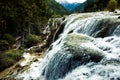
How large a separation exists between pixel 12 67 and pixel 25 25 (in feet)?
84.3

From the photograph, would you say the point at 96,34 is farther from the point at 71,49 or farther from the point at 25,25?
the point at 25,25

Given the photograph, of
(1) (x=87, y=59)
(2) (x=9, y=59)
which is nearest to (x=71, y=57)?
(1) (x=87, y=59)

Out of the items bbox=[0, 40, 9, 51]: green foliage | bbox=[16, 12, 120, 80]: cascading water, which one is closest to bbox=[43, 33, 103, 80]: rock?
bbox=[16, 12, 120, 80]: cascading water

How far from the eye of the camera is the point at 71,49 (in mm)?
18688

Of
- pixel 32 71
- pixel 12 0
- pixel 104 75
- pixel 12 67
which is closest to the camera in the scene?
pixel 104 75

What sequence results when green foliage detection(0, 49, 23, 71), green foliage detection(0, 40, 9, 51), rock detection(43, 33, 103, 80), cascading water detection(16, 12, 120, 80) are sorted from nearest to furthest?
cascading water detection(16, 12, 120, 80), rock detection(43, 33, 103, 80), green foliage detection(0, 49, 23, 71), green foliage detection(0, 40, 9, 51)

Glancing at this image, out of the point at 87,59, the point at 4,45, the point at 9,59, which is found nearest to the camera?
the point at 87,59

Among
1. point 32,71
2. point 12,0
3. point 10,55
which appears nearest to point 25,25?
point 12,0

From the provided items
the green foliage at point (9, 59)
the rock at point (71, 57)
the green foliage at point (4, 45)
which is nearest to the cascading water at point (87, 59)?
the rock at point (71, 57)

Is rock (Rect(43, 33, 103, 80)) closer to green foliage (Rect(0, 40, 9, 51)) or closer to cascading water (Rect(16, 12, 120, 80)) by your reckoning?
cascading water (Rect(16, 12, 120, 80))

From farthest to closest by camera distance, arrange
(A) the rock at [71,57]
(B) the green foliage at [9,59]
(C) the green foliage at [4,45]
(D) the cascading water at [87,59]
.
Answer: (C) the green foliage at [4,45]
(B) the green foliage at [9,59]
(A) the rock at [71,57]
(D) the cascading water at [87,59]

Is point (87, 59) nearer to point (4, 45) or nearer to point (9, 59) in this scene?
Result: point (9, 59)

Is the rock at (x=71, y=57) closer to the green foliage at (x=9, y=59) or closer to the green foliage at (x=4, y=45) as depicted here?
the green foliage at (x=9, y=59)

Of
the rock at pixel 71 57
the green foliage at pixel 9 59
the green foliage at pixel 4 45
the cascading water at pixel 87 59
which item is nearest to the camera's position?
the cascading water at pixel 87 59
